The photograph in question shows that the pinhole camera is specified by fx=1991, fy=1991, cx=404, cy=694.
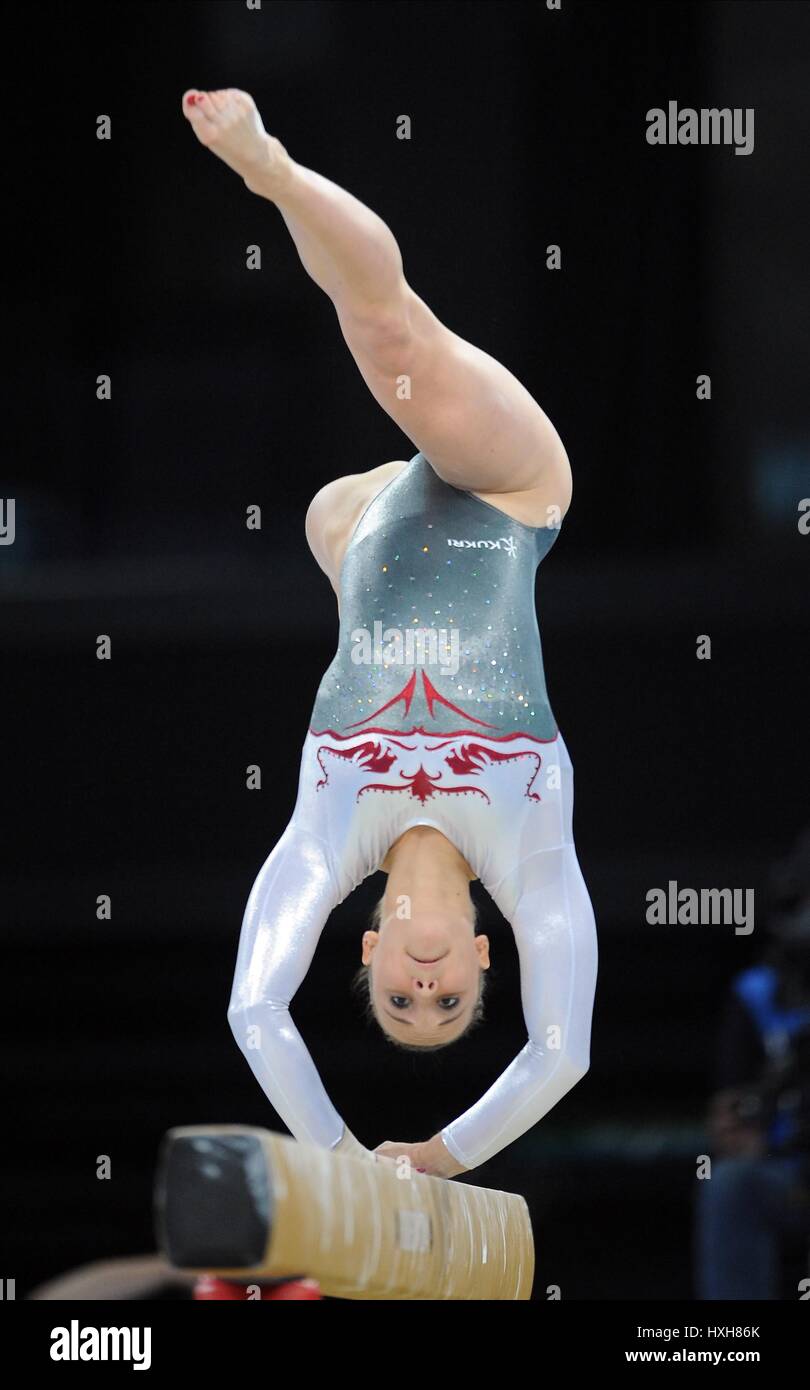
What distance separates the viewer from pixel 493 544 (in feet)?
13.5

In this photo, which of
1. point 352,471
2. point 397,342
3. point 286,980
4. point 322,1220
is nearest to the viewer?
point 322,1220

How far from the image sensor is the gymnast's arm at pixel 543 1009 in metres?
3.89

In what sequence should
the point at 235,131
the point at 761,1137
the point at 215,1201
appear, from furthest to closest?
the point at 761,1137
the point at 235,131
the point at 215,1201

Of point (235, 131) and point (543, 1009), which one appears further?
point (543, 1009)

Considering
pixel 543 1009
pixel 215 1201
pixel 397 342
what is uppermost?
pixel 397 342

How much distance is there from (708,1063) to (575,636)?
140 cm

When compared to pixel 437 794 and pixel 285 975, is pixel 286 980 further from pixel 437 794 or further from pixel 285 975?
pixel 437 794

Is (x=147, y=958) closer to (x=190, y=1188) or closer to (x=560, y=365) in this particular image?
(x=560, y=365)

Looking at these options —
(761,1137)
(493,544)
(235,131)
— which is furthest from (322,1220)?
(761,1137)

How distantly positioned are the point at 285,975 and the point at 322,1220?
0.84 metres

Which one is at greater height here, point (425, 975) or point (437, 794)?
point (437, 794)

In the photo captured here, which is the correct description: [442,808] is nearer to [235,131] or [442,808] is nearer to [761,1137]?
[235,131]

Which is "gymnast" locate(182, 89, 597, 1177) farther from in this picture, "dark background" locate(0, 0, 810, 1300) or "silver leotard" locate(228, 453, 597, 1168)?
"dark background" locate(0, 0, 810, 1300)

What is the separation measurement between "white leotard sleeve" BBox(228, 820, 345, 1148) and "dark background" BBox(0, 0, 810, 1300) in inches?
90.4
